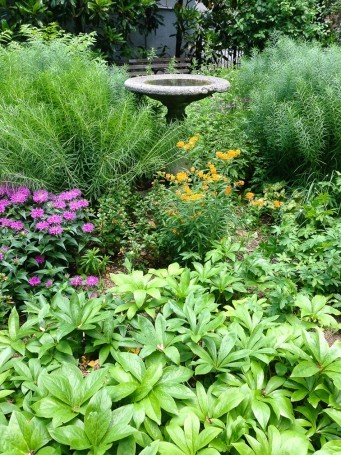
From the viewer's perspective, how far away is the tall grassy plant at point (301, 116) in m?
3.91

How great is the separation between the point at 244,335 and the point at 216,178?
4.19ft

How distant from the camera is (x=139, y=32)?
8898mm

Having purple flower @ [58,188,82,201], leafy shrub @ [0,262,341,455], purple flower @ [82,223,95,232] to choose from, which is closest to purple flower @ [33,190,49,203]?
purple flower @ [58,188,82,201]

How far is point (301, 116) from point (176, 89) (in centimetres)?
118

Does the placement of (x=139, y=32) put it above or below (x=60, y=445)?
above

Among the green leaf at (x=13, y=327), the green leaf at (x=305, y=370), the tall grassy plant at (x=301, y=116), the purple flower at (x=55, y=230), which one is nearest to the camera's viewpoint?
the green leaf at (x=305, y=370)

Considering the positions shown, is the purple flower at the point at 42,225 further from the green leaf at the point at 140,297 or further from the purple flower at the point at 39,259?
the green leaf at the point at 140,297

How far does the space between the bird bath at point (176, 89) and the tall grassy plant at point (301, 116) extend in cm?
53

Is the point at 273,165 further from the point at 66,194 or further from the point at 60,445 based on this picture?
the point at 60,445

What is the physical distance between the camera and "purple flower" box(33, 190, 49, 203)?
3.08 metres

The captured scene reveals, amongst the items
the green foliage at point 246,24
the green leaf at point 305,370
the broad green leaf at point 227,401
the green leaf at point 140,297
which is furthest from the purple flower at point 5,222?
the green foliage at point 246,24

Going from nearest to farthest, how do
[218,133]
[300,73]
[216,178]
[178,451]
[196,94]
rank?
[178,451]
[216,178]
[196,94]
[300,73]
[218,133]

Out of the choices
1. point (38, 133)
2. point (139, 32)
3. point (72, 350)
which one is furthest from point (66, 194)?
point (139, 32)

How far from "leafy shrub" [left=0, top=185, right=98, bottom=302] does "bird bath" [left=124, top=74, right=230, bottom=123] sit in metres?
1.29
